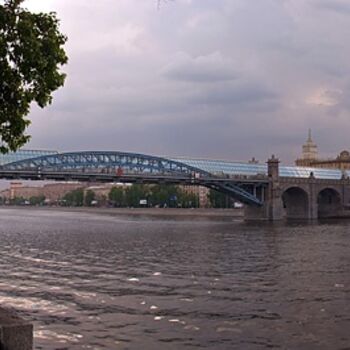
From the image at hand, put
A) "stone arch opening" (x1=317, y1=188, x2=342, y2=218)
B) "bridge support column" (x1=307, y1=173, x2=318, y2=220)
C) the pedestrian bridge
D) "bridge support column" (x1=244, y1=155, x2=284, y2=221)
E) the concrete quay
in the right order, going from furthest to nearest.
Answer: "stone arch opening" (x1=317, y1=188, x2=342, y2=218), "bridge support column" (x1=307, y1=173, x2=318, y2=220), "bridge support column" (x1=244, y1=155, x2=284, y2=221), the pedestrian bridge, the concrete quay

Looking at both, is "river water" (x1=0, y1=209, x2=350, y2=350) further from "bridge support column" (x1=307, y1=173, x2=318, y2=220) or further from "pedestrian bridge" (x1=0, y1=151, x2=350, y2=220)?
"bridge support column" (x1=307, y1=173, x2=318, y2=220)

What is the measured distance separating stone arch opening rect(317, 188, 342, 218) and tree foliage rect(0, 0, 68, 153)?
9846 centimetres

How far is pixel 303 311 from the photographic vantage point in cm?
1477

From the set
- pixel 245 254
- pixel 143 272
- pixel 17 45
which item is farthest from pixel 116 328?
pixel 245 254

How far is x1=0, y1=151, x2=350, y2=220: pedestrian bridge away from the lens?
75.9 meters

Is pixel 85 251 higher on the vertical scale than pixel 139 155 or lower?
lower

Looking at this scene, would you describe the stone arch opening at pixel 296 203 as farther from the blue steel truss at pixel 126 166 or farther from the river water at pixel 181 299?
the river water at pixel 181 299

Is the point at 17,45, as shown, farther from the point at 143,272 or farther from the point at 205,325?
the point at 143,272

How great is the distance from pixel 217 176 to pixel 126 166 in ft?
45.3

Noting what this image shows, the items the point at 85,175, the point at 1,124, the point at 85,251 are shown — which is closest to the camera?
the point at 1,124

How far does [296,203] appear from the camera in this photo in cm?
9888

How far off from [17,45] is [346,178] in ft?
348

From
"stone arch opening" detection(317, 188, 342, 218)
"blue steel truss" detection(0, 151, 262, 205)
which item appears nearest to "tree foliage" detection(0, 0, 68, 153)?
"blue steel truss" detection(0, 151, 262, 205)

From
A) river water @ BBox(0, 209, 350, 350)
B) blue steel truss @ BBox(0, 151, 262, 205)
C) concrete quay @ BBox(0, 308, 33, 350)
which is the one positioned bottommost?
river water @ BBox(0, 209, 350, 350)
